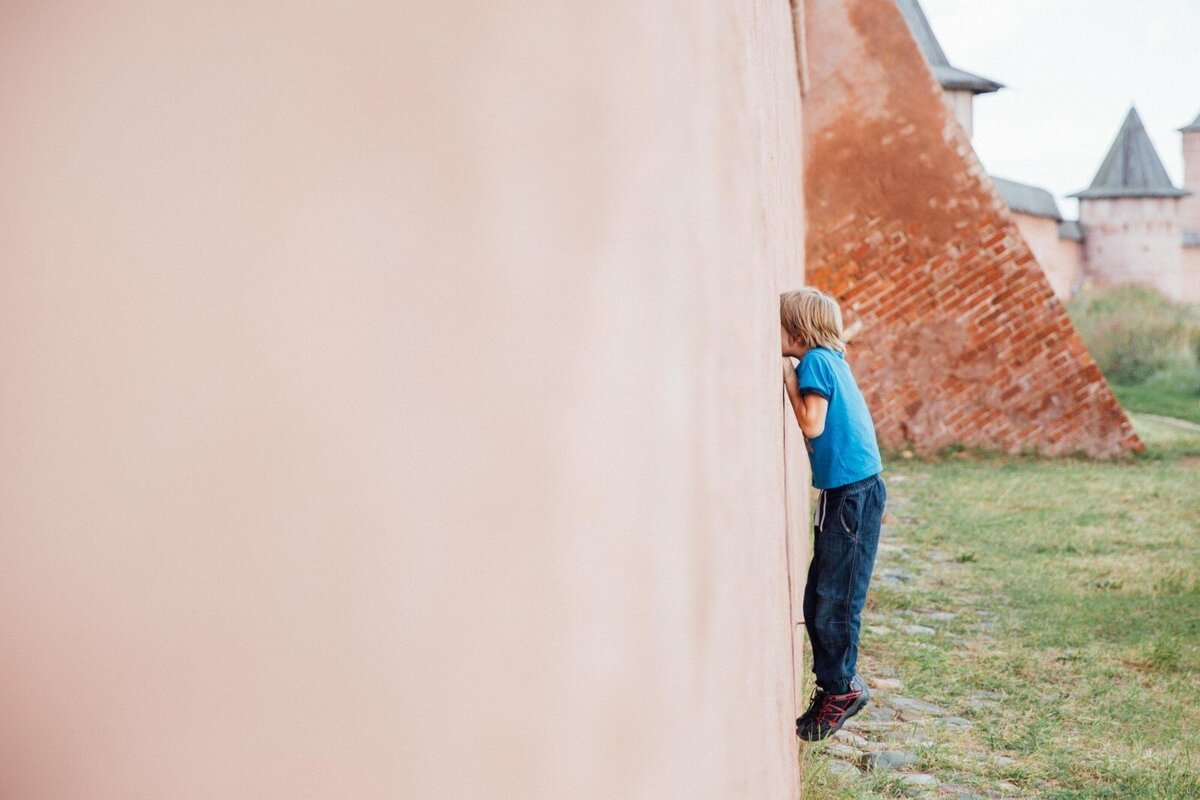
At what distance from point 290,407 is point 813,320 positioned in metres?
2.90

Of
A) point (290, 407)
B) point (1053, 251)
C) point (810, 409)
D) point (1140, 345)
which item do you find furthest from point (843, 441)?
point (1053, 251)

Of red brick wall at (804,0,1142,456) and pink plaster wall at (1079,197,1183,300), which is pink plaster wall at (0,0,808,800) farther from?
pink plaster wall at (1079,197,1183,300)

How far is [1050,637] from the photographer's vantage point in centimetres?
474

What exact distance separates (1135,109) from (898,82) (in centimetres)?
2573

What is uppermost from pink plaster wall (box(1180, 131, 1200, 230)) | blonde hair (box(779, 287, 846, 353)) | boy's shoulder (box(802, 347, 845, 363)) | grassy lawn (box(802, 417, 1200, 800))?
pink plaster wall (box(1180, 131, 1200, 230))

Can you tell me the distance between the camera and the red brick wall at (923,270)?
9.46m

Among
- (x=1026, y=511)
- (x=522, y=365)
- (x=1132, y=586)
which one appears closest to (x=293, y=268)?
(x=522, y=365)

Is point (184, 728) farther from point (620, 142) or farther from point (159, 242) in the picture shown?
point (620, 142)

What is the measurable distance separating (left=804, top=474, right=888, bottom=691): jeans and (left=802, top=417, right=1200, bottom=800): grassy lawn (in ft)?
0.95

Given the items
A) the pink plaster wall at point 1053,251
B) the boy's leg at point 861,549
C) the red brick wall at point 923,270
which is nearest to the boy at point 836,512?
the boy's leg at point 861,549

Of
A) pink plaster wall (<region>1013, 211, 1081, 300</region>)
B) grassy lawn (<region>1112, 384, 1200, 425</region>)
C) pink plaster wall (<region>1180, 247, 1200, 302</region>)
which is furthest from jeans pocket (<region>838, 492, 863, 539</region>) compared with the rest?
pink plaster wall (<region>1180, 247, 1200, 302</region>)

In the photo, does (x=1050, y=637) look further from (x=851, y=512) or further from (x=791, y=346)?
(x=791, y=346)

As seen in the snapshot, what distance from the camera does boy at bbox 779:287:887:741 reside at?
11.3 ft

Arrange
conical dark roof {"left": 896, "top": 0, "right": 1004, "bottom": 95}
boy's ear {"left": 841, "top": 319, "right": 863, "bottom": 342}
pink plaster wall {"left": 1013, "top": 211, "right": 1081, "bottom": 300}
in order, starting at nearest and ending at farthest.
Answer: boy's ear {"left": 841, "top": 319, "right": 863, "bottom": 342}
conical dark roof {"left": 896, "top": 0, "right": 1004, "bottom": 95}
pink plaster wall {"left": 1013, "top": 211, "right": 1081, "bottom": 300}
